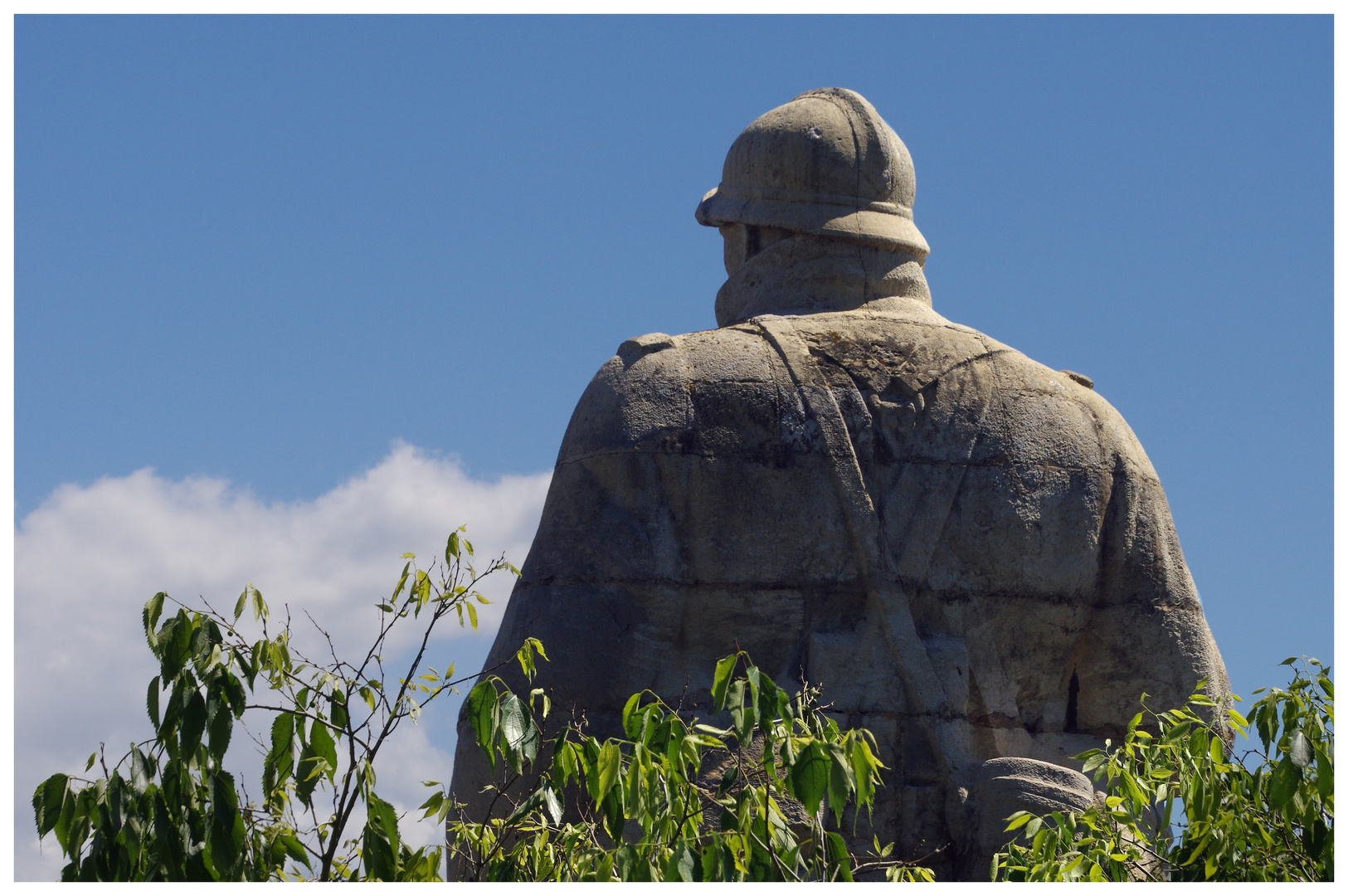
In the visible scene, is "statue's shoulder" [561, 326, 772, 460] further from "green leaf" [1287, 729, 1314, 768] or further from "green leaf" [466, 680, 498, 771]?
"green leaf" [1287, 729, 1314, 768]

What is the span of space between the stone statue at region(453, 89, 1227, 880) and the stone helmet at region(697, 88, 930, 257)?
2cm

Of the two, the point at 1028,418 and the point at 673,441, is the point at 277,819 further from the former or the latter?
the point at 1028,418

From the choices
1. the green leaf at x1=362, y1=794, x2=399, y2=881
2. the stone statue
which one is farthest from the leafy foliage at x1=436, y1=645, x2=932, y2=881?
the stone statue

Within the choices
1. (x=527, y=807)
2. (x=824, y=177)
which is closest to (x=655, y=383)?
(x=824, y=177)

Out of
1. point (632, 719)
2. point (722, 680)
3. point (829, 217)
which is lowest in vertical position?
point (632, 719)

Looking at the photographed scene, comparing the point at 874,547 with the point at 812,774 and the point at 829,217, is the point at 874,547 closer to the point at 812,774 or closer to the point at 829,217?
the point at 829,217

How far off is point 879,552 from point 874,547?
4cm

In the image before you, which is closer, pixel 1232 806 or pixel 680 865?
pixel 680 865

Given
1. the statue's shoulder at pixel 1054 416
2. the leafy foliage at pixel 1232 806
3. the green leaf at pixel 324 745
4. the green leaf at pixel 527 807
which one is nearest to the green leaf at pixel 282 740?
the green leaf at pixel 324 745

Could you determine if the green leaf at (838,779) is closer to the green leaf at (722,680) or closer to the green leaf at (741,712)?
the green leaf at (741,712)

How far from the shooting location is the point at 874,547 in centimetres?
1043

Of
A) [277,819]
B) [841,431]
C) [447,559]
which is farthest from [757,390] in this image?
[277,819]

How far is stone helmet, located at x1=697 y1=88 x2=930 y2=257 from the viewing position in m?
11.2

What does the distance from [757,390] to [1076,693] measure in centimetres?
244
